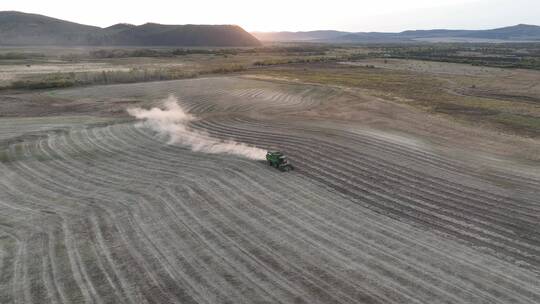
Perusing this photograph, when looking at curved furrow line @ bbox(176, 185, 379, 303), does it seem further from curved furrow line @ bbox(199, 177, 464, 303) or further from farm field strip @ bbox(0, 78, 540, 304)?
curved furrow line @ bbox(199, 177, 464, 303)

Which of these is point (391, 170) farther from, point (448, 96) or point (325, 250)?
point (448, 96)

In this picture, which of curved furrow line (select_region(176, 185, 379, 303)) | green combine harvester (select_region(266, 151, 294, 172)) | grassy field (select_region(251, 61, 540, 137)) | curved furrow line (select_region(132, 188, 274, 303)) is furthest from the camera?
grassy field (select_region(251, 61, 540, 137))

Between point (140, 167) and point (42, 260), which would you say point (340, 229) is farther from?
point (140, 167)

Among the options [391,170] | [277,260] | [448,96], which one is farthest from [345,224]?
[448,96]

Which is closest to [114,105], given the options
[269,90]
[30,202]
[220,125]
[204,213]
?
[220,125]

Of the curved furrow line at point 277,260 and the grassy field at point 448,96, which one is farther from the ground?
the grassy field at point 448,96

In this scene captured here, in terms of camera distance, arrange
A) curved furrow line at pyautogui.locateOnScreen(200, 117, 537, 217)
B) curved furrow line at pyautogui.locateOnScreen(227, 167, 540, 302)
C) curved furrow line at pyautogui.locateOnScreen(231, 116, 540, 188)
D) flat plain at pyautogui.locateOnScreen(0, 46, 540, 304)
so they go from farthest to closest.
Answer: curved furrow line at pyautogui.locateOnScreen(231, 116, 540, 188)
curved furrow line at pyautogui.locateOnScreen(200, 117, 537, 217)
curved furrow line at pyautogui.locateOnScreen(227, 167, 540, 302)
flat plain at pyautogui.locateOnScreen(0, 46, 540, 304)

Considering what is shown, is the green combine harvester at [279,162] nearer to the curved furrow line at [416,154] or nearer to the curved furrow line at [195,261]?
the curved furrow line at [416,154]

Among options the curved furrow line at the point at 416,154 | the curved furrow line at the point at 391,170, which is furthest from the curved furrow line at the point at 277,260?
the curved furrow line at the point at 416,154

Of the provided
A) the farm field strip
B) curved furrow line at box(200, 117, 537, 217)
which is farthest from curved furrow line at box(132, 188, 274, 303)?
curved furrow line at box(200, 117, 537, 217)

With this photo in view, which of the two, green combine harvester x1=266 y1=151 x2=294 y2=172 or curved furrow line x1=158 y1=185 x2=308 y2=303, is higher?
green combine harvester x1=266 y1=151 x2=294 y2=172

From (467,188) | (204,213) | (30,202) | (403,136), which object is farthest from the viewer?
(403,136)
